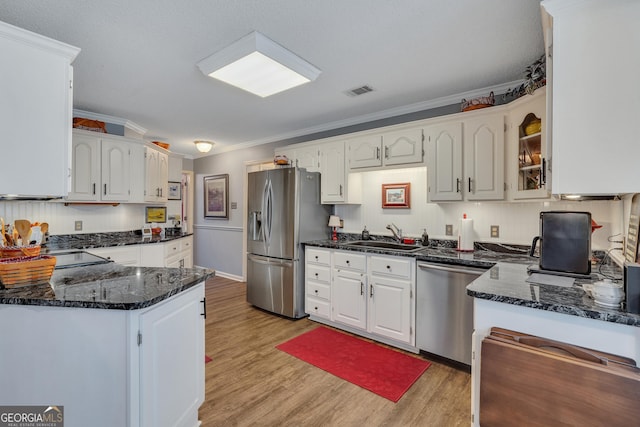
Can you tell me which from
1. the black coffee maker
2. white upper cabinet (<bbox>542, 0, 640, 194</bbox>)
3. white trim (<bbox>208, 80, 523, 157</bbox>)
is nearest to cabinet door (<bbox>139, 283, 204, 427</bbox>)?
white upper cabinet (<bbox>542, 0, 640, 194</bbox>)

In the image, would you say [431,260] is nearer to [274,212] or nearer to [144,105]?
[274,212]

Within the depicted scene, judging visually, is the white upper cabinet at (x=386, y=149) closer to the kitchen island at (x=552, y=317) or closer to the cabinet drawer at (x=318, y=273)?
the cabinet drawer at (x=318, y=273)

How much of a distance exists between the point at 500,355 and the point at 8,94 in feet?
8.59

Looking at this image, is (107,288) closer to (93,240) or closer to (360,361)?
(360,361)

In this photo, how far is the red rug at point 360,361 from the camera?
91.2 inches

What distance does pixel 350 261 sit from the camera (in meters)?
3.22

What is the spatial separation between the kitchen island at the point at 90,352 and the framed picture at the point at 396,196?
2589mm

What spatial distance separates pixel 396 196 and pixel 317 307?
5.21ft

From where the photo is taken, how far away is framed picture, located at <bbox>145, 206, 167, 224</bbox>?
14.8ft

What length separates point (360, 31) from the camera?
196 centimetres

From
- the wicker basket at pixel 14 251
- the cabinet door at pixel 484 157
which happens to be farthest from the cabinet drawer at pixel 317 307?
the wicker basket at pixel 14 251

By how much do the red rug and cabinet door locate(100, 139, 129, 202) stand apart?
2.76m
